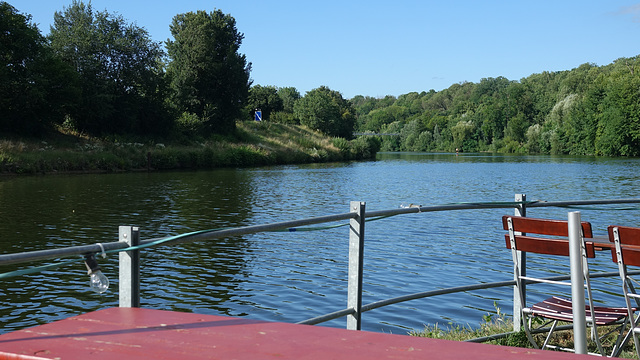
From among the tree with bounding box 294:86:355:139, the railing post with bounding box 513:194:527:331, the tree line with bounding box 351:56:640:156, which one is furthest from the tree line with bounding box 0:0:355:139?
the tree line with bounding box 351:56:640:156

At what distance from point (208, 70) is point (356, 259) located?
56.9 m

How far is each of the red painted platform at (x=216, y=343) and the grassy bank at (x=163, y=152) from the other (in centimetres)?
3539

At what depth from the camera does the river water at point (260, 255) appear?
924 cm

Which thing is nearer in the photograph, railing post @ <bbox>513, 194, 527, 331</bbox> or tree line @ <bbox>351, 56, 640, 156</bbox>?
railing post @ <bbox>513, 194, 527, 331</bbox>

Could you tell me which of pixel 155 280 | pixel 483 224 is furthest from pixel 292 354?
pixel 483 224

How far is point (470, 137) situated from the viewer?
6009 inches

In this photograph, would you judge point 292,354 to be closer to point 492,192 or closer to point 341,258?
point 341,258

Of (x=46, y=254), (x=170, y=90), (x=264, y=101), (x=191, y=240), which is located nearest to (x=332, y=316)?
(x=191, y=240)

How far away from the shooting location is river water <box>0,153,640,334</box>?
30.3 ft

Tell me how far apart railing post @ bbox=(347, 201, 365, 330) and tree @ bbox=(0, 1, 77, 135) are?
38930mm

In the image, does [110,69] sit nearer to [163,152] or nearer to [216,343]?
[163,152]

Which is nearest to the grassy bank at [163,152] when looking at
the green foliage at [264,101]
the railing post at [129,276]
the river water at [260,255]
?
the river water at [260,255]

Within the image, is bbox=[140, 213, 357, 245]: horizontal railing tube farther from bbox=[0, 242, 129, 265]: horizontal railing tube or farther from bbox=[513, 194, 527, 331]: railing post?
bbox=[513, 194, 527, 331]: railing post

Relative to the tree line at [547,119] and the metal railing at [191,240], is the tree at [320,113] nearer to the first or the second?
the tree line at [547,119]
